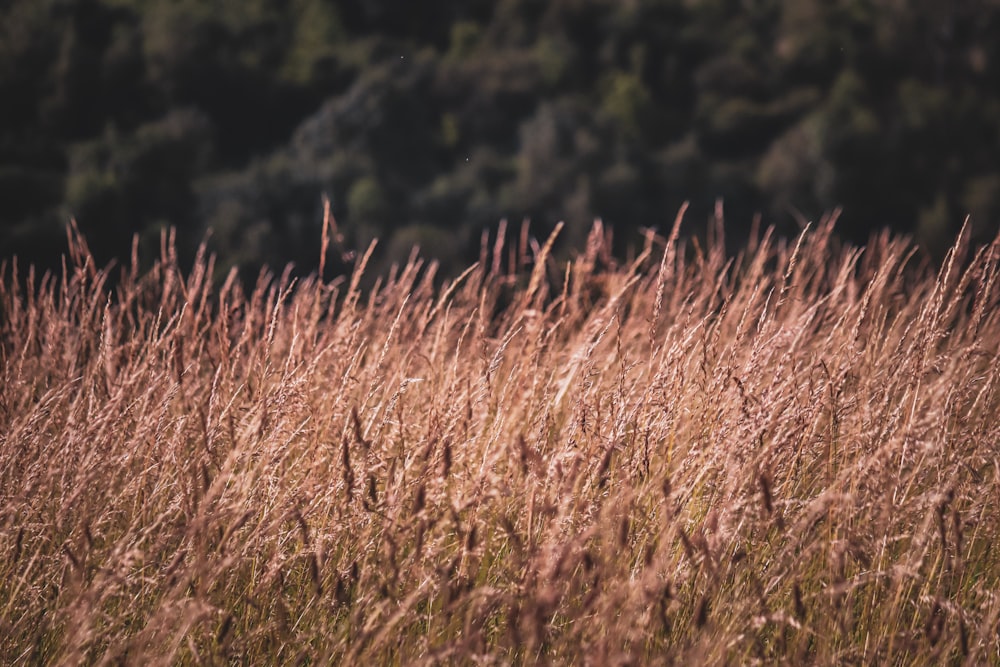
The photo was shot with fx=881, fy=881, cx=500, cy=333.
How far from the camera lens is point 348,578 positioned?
165 centimetres

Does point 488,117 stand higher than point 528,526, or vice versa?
point 528,526

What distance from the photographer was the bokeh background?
1117 inches

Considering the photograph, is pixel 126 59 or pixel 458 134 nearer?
pixel 126 59

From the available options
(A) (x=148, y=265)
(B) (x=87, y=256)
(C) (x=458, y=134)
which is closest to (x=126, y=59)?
(C) (x=458, y=134)

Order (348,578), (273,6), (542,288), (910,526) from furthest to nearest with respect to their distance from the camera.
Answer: (273,6) → (542,288) → (910,526) → (348,578)

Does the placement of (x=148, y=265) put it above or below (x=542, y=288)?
below

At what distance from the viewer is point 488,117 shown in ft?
109

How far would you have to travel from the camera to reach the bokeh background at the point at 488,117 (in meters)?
28.4

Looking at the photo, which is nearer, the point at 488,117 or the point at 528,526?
the point at 528,526

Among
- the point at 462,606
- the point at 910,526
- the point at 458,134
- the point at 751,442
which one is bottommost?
the point at 458,134

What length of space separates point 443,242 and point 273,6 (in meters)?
14.9

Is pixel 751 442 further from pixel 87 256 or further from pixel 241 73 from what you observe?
pixel 241 73

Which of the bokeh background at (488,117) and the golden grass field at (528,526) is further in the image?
the bokeh background at (488,117)

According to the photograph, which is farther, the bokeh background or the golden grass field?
the bokeh background
